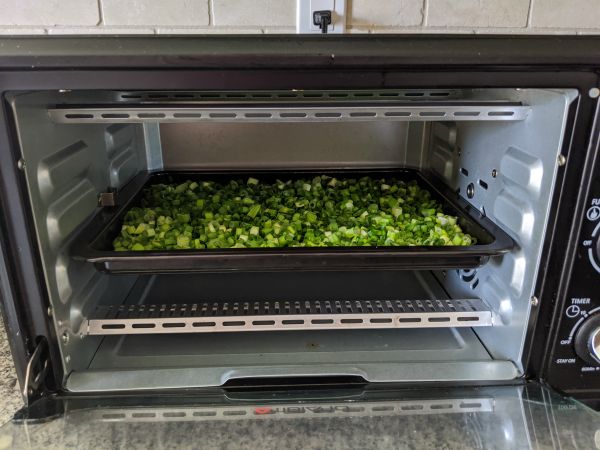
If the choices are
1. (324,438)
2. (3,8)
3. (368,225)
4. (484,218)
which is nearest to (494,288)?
(484,218)

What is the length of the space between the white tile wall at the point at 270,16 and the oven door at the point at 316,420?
0.55 meters

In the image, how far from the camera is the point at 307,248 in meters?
0.83

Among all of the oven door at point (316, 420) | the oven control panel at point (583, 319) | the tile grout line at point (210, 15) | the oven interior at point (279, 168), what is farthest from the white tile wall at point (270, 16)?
the oven door at point (316, 420)

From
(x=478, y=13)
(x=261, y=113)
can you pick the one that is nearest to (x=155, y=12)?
(x=261, y=113)

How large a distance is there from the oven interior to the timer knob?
0.08 metres

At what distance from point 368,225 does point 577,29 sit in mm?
519

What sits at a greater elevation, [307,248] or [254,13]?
[254,13]

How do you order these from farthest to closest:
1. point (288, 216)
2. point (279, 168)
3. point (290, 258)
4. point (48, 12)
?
point (279, 168)
point (288, 216)
point (290, 258)
point (48, 12)

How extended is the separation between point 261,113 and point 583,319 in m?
0.59

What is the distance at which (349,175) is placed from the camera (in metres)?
1.30

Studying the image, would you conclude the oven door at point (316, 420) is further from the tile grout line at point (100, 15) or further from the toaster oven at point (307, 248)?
the tile grout line at point (100, 15)

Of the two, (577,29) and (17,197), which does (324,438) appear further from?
(577,29)

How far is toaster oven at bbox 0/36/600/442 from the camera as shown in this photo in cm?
64

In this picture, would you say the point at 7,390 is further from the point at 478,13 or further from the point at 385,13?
the point at 478,13
